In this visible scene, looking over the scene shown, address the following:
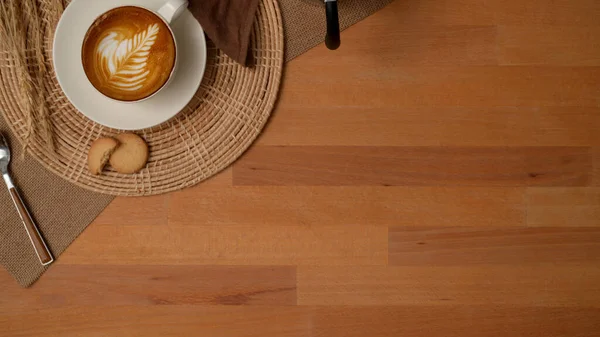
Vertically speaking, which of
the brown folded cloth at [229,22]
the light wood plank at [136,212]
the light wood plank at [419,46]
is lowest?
the light wood plank at [136,212]

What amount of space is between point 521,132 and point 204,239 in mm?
498

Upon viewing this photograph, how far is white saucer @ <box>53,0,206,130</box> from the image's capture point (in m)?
0.77

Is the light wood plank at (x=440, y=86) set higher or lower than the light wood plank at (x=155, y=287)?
higher

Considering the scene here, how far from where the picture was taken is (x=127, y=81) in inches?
29.6

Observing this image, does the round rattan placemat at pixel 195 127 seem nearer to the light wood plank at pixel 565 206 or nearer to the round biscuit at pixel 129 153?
the round biscuit at pixel 129 153

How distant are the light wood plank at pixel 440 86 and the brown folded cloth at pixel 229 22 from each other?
9 centimetres

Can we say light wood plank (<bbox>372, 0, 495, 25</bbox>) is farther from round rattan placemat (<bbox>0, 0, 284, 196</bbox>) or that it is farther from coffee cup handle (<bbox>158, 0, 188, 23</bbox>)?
coffee cup handle (<bbox>158, 0, 188, 23</bbox>)

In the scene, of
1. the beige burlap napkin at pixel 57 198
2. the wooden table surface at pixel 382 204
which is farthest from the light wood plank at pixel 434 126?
the beige burlap napkin at pixel 57 198

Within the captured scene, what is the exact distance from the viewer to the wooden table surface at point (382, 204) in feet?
2.87

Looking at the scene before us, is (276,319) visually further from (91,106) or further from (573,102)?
(573,102)

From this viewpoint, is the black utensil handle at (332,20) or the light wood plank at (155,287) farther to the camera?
the light wood plank at (155,287)

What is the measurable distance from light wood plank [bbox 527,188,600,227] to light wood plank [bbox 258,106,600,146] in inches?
2.9

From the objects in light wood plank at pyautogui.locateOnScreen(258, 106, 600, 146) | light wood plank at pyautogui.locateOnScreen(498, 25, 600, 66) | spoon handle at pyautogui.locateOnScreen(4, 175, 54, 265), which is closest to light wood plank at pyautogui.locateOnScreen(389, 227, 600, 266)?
light wood plank at pyautogui.locateOnScreen(258, 106, 600, 146)

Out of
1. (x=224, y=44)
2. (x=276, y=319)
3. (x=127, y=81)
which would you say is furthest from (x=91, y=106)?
(x=276, y=319)
